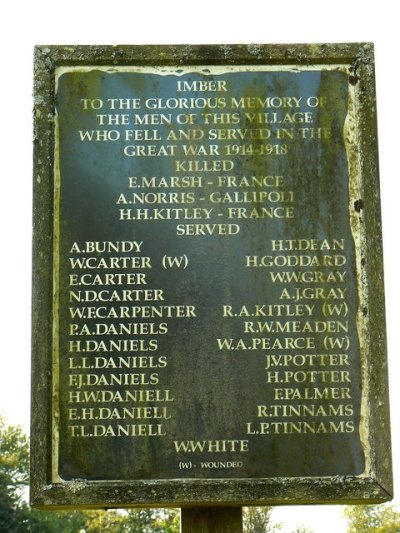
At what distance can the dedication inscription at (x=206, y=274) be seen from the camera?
7.88m

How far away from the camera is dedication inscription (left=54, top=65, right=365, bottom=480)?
788 cm

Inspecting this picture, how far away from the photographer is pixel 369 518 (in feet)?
187

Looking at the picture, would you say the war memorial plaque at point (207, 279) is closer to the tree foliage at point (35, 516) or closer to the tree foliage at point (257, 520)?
the tree foliage at point (257, 520)

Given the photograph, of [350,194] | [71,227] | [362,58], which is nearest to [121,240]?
[71,227]

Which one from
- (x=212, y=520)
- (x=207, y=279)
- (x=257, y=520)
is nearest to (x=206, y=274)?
(x=207, y=279)

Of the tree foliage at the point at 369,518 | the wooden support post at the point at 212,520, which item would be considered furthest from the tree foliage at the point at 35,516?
the wooden support post at the point at 212,520

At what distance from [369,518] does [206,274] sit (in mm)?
50672

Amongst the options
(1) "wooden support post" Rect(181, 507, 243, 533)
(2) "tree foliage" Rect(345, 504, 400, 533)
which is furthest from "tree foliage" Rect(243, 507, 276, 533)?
(1) "wooden support post" Rect(181, 507, 243, 533)

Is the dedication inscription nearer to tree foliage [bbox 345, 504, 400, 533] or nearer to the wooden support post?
the wooden support post

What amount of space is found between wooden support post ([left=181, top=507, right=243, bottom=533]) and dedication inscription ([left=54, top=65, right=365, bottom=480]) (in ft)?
1.58

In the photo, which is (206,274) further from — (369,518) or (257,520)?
(369,518)

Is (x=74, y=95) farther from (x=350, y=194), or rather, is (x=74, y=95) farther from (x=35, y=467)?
(x=35, y=467)

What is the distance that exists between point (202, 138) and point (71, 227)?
3.53 ft

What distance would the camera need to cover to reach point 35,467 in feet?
25.7
